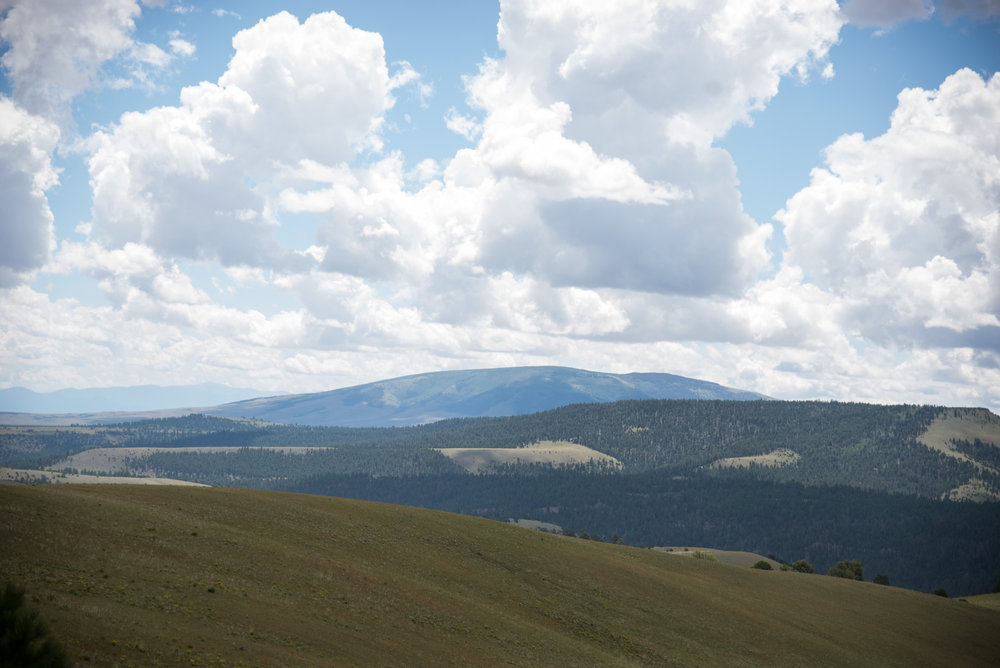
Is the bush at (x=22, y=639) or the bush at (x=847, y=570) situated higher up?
the bush at (x=22, y=639)

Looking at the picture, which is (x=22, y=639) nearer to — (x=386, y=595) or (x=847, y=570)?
(x=386, y=595)

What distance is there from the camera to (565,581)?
67688 mm

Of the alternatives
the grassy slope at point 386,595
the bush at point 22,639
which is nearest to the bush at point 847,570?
the grassy slope at point 386,595

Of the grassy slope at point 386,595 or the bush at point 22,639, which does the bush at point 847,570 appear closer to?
the grassy slope at point 386,595

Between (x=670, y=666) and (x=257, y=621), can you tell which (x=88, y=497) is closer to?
(x=257, y=621)

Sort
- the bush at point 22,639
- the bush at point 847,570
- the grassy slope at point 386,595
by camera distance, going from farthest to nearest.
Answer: the bush at point 847,570, the grassy slope at point 386,595, the bush at point 22,639

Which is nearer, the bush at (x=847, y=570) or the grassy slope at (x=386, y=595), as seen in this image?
the grassy slope at (x=386, y=595)

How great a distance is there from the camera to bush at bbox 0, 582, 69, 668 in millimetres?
23344

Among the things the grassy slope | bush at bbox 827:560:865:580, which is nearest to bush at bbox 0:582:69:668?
the grassy slope

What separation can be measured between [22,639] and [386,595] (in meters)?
28.2

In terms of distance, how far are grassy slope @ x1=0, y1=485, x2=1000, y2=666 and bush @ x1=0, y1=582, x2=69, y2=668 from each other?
12.7 feet

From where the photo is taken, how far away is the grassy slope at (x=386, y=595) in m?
35.7

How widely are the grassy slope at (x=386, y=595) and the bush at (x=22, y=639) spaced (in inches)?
153

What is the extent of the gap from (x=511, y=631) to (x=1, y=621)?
110 feet
